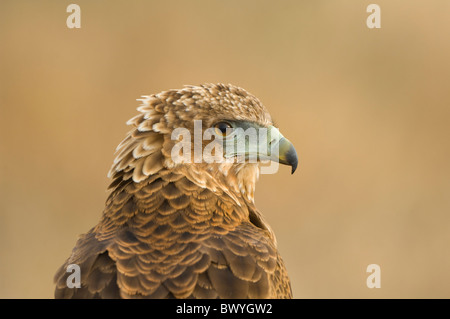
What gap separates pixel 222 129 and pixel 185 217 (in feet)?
1.52

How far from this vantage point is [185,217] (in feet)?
7.22

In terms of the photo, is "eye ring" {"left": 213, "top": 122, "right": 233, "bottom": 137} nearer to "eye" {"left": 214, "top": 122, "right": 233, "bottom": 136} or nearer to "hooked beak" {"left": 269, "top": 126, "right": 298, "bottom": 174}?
"eye" {"left": 214, "top": 122, "right": 233, "bottom": 136}

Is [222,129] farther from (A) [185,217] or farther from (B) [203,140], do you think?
(A) [185,217]

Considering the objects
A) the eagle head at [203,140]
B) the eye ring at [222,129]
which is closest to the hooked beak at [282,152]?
the eagle head at [203,140]

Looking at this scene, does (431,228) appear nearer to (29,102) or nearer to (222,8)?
(222,8)

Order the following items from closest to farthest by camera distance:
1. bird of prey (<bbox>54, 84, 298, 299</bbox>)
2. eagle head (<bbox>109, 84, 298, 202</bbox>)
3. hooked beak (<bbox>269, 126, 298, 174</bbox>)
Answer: bird of prey (<bbox>54, 84, 298, 299</bbox>), eagle head (<bbox>109, 84, 298, 202</bbox>), hooked beak (<bbox>269, 126, 298, 174</bbox>)

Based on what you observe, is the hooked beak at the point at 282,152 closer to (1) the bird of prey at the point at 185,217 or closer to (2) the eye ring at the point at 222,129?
(1) the bird of prey at the point at 185,217

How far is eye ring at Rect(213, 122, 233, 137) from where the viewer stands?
8.00 ft

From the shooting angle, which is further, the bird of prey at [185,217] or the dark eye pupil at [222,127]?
the dark eye pupil at [222,127]

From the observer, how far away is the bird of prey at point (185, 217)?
6.44ft

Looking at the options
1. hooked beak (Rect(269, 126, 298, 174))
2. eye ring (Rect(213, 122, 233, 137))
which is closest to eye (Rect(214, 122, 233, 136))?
eye ring (Rect(213, 122, 233, 137))

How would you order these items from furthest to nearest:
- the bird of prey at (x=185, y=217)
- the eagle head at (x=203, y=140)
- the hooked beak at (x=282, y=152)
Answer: the hooked beak at (x=282, y=152), the eagle head at (x=203, y=140), the bird of prey at (x=185, y=217)

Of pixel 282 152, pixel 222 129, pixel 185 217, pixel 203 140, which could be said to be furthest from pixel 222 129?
pixel 185 217

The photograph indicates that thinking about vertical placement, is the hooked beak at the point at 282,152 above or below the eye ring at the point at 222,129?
below
